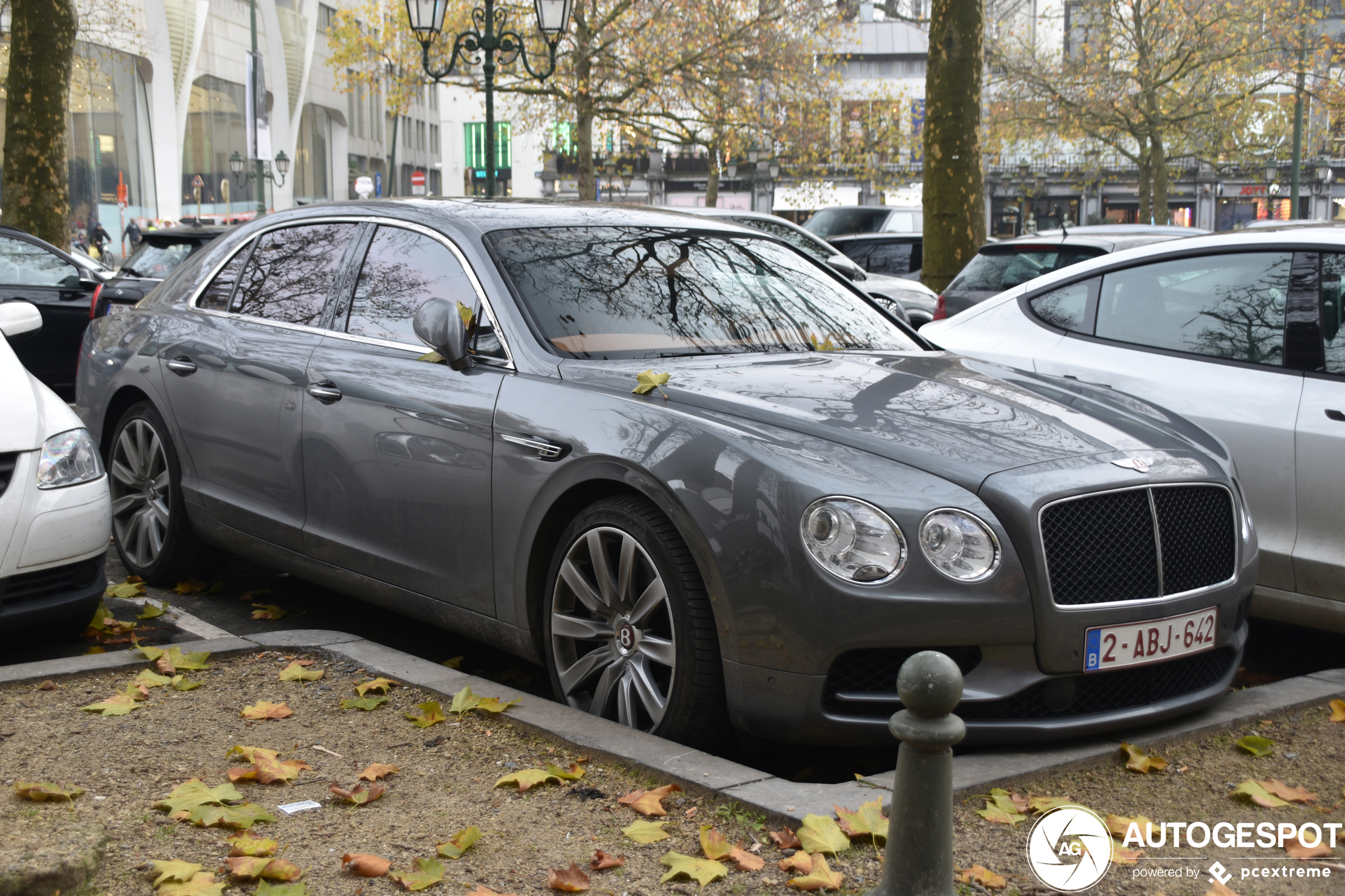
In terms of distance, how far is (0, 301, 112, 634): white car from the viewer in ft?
15.0

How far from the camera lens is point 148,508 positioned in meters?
5.95

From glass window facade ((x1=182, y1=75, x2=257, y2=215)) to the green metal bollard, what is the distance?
192 feet

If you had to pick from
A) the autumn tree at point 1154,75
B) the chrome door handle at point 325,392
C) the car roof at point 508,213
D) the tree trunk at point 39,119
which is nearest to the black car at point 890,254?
the tree trunk at point 39,119

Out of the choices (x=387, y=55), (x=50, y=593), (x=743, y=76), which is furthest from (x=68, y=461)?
(x=387, y=55)

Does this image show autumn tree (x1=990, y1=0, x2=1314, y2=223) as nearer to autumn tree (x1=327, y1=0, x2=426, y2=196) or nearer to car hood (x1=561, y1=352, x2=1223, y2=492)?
autumn tree (x1=327, y1=0, x2=426, y2=196)

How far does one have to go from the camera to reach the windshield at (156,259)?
1241 centimetres

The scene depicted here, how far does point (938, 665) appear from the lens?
2.42m

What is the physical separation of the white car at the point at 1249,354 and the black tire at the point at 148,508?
338 cm

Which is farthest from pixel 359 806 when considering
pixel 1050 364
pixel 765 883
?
pixel 1050 364

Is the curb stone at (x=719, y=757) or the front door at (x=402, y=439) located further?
the front door at (x=402, y=439)

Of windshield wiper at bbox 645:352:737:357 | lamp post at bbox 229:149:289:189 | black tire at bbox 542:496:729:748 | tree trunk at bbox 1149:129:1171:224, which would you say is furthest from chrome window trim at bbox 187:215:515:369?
lamp post at bbox 229:149:289:189

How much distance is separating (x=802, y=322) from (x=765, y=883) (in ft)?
7.81

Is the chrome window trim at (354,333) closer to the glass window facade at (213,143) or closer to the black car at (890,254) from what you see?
the black car at (890,254)

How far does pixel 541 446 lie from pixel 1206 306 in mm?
2734
